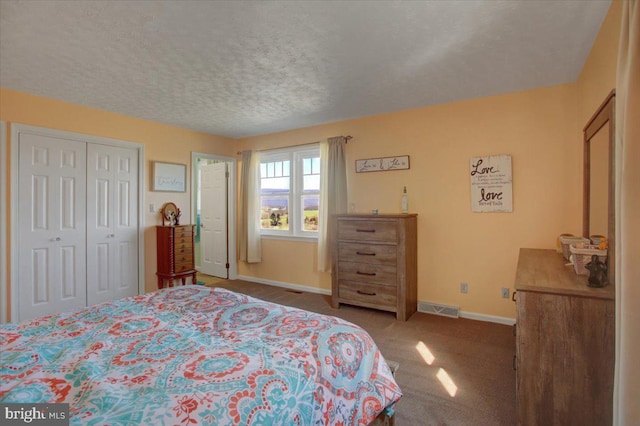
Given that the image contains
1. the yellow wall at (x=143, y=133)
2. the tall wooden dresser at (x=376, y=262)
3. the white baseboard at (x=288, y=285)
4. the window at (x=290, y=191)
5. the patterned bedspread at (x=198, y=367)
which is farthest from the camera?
the window at (x=290, y=191)

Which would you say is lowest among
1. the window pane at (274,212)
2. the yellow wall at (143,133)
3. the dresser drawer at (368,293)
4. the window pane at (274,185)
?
the dresser drawer at (368,293)

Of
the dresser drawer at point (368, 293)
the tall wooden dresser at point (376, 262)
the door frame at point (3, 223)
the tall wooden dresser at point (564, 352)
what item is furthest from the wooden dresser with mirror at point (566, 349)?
the door frame at point (3, 223)

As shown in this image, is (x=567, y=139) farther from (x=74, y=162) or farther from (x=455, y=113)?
(x=74, y=162)

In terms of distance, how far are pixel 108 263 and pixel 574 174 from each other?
5293 mm

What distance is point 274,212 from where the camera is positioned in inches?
200

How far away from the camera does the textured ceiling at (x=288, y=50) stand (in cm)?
187

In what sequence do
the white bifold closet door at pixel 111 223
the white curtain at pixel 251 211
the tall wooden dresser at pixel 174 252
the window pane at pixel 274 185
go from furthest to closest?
the white curtain at pixel 251 211, the window pane at pixel 274 185, the tall wooden dresser at pixel 174 252, the white bifold closet door at pixel 111 223

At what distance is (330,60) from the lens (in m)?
2.48

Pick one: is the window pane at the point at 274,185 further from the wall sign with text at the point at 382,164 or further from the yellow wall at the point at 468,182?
the wall sign with text at the point at 382,164

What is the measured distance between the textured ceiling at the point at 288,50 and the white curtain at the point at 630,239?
3.72ft

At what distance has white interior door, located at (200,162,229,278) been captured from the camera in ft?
17.8

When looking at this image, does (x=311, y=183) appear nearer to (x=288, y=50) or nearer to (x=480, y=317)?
(x=288, y=50)

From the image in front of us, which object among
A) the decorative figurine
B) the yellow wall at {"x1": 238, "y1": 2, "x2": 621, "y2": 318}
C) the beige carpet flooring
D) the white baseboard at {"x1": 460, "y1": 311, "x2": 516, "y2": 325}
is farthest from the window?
the decorative figurine

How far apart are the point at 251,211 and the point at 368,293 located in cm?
244
